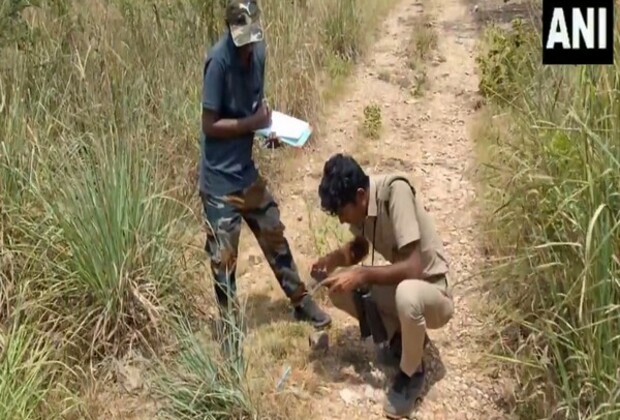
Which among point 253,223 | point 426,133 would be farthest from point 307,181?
point 253,223

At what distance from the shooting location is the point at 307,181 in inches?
223

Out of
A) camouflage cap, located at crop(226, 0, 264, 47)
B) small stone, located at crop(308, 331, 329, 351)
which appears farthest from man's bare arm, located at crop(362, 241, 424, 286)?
camouflage cap, located at crop(226, 0, 264, 47)

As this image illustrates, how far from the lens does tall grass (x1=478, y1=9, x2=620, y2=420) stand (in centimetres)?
277

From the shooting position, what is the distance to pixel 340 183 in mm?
3209

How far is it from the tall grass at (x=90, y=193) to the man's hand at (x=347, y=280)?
0.50 metres

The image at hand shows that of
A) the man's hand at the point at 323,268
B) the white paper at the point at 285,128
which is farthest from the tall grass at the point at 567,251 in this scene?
the white paper at the point at 285,128

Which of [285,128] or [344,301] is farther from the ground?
[285,128]

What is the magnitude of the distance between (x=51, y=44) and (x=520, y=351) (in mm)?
3178

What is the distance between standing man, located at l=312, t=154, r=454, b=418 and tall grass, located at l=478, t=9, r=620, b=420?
1.10 feet

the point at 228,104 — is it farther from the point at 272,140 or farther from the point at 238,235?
the point at 238,235

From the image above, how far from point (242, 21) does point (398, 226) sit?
1073mm

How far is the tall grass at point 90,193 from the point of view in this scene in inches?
139

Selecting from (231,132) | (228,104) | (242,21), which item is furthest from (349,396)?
(242,21)

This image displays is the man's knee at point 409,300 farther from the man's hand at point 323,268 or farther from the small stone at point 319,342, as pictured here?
the small stone at point 319,342
